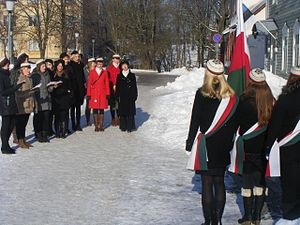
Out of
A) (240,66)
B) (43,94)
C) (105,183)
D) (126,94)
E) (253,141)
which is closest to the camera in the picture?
(253,141)

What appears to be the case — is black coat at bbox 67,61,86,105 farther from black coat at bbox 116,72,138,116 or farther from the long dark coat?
the long dark coat

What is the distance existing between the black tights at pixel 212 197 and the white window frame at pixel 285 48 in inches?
825

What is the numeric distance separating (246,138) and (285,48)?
71.0 feet

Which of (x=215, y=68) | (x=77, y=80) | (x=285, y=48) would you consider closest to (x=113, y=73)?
(x=77, y=80)

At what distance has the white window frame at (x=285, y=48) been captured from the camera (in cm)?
2579

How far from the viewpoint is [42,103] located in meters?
11.3

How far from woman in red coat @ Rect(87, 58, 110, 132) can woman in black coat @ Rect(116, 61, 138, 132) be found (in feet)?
1.13

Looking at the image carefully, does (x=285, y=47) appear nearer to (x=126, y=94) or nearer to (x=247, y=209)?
(x=126, y=94)

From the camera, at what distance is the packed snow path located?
6.36 meters

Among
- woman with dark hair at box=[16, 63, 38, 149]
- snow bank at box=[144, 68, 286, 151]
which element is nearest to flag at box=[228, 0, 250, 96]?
snow bank at box=[144, 68, 286, 151]

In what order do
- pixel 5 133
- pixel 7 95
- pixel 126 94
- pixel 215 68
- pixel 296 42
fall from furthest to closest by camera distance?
pixel 296 42, pixel 126 94, pixel 5 133, pixel 7 95, pixel 215 68

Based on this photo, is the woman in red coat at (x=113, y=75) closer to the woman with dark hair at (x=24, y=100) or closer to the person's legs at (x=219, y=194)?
the woman with dark hair at (x=24, y=100)

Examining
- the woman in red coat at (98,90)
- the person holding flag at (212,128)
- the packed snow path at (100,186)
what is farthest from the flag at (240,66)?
the woman in red coat at (98,90)

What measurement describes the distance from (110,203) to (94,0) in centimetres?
5946
